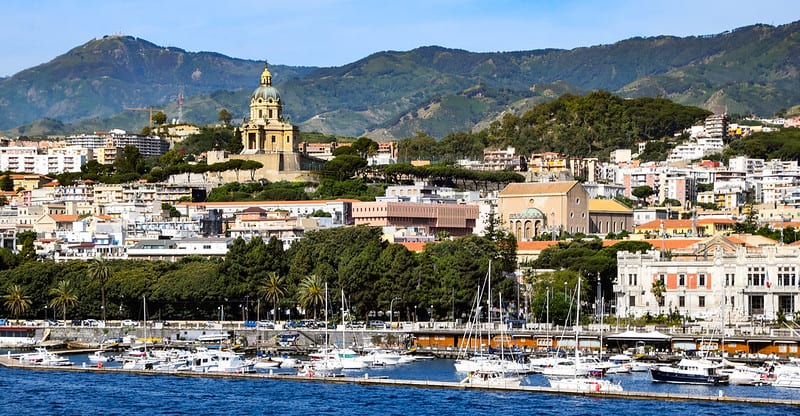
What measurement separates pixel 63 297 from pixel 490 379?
3849 cm

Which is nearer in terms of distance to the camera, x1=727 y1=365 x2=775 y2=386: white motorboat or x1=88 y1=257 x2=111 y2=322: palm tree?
x1=727 y1=365 x2=775 y2=386: white motorboat

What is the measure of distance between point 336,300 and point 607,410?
109 ft

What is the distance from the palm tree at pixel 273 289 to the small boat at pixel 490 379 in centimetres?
2630

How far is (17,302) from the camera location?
9731cm

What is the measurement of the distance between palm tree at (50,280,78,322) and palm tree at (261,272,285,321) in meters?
12.4

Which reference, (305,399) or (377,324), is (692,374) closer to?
(305,399)

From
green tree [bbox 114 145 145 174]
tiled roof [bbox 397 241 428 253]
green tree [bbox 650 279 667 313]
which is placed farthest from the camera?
green tree [bbox 114 145 145 174]

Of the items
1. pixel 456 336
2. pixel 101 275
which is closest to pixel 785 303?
pixel 456 336

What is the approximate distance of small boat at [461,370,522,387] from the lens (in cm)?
6462

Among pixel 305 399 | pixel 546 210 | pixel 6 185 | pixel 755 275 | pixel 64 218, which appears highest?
pixel 6 185

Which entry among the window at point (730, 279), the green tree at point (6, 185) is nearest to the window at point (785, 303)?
the window at point (730, 279)

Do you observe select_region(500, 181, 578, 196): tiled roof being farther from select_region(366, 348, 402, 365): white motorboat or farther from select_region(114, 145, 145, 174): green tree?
select_region(366, 348, 402, 365): white motorboat

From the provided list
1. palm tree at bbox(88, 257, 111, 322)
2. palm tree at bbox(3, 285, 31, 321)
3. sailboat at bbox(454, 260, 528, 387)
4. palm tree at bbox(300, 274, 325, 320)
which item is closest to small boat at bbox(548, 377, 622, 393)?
sailboat at bbox(454, 260, 528, 387)

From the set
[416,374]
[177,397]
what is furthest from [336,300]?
[177,397]
